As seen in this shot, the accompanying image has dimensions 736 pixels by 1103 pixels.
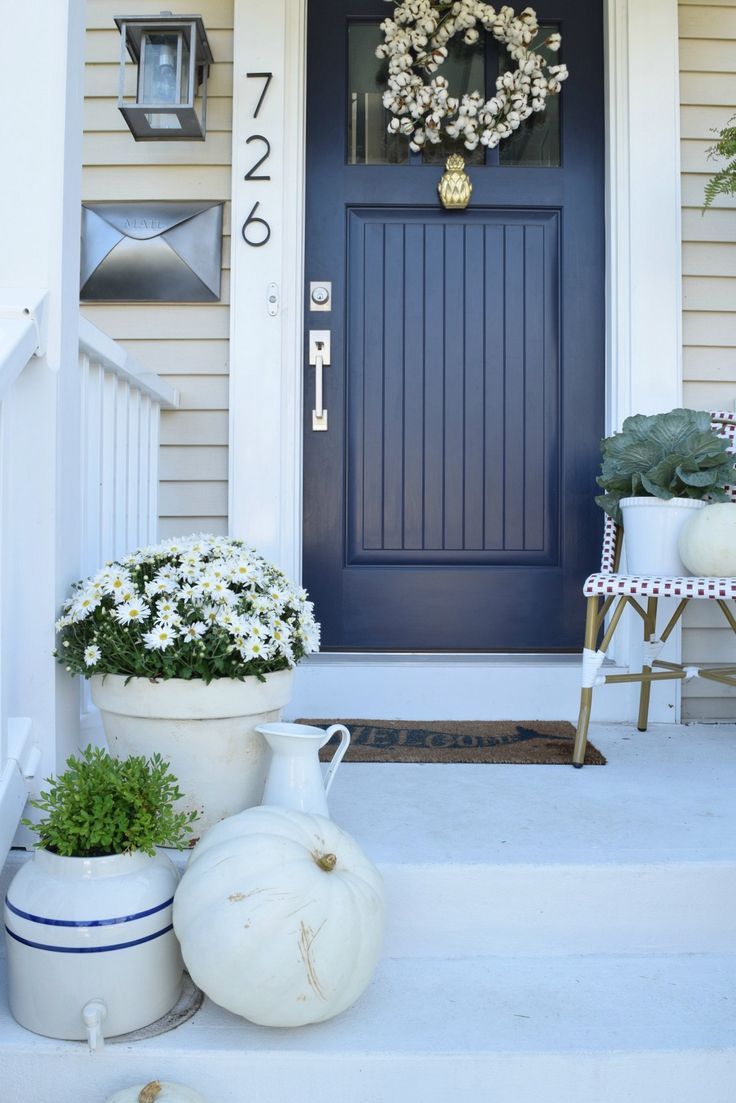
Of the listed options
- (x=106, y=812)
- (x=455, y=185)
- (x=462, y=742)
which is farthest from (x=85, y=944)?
(x=455, y=185)

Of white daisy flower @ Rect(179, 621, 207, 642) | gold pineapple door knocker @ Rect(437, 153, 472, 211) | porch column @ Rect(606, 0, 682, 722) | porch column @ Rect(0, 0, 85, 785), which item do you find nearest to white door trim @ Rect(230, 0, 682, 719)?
porch column @ Rect(606, 0, 682, 722)

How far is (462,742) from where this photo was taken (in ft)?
7.07

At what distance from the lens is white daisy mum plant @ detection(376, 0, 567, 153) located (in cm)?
255

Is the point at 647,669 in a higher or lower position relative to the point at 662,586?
lower

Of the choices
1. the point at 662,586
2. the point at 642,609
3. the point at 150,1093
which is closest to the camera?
the point at 150,1093

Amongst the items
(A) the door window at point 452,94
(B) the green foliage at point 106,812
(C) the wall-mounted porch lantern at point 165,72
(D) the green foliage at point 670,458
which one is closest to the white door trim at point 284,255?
(C) the wall-mounted porch lantern at point 165,72

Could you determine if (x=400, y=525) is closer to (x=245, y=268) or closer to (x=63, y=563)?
(x=245, y=268)

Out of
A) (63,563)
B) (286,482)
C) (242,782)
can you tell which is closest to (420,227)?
(286,482)

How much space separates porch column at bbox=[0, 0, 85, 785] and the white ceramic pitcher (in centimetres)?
40

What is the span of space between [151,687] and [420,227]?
1778 millimetres

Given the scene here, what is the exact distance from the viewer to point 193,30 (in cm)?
240

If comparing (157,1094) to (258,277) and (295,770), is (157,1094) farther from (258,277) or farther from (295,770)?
(258,277)

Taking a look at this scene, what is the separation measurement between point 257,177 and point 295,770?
181 cm

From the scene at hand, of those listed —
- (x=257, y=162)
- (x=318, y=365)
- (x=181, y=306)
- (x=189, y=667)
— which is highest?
(x=257, y=162)
